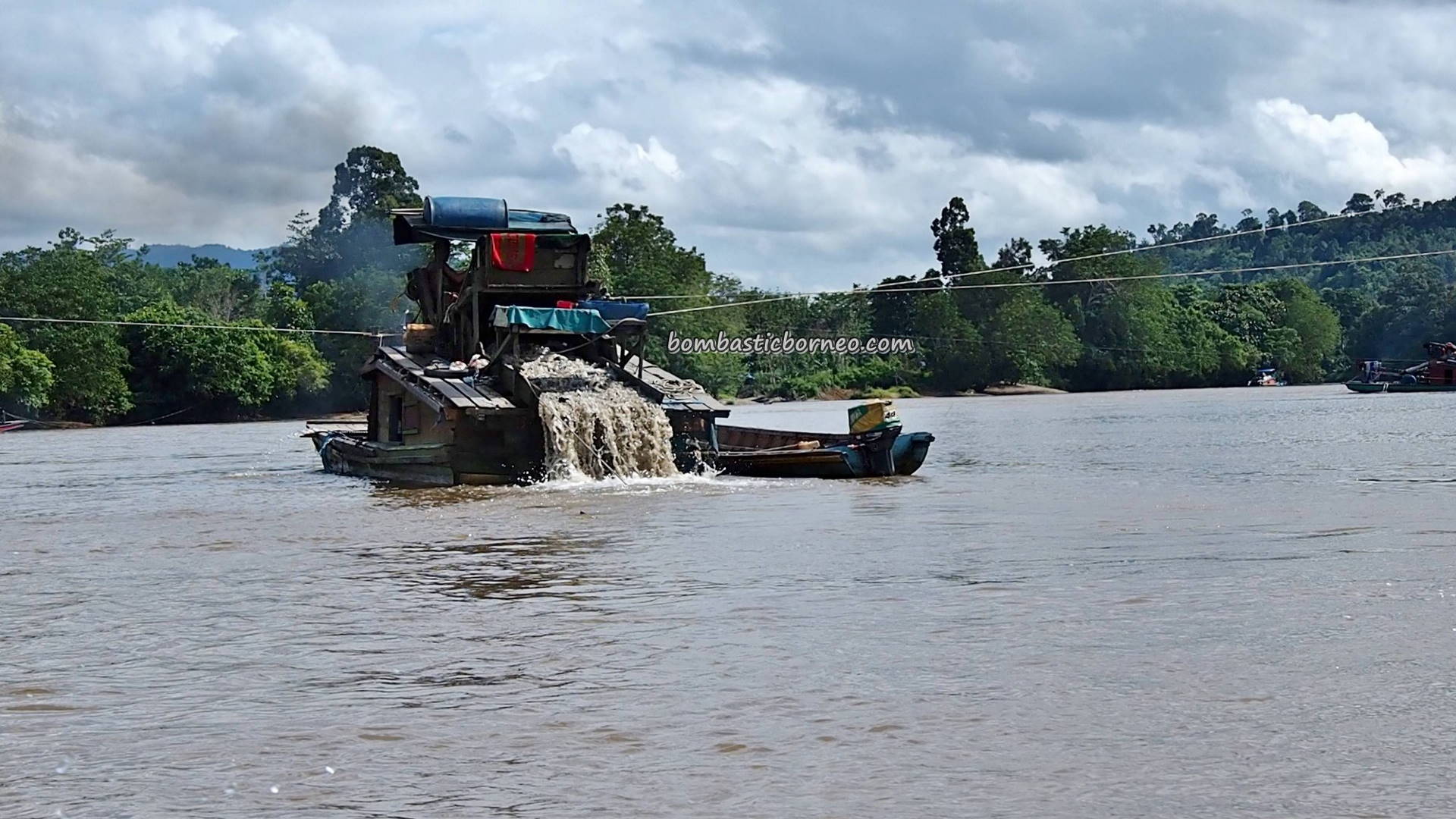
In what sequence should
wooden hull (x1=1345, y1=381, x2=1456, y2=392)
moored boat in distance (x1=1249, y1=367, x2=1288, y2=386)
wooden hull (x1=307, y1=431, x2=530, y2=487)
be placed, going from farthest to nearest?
moored boat in distance (x1=1249, y1=367, x2=1288, y2=386) → wooden hull (x1=1345, y1=381, x2=1456, y2=392) → wooden hull (x1=307, y1=431, x2=530, y2=487)

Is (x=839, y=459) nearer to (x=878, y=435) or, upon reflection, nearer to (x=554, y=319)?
(x=878, y=435)

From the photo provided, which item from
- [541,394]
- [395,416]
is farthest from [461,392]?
[395,416]

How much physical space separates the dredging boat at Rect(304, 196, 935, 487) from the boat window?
4 cm

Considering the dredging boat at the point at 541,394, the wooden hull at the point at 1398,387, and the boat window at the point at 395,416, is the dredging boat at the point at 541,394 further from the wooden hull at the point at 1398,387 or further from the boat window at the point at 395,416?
the wooden hull at the point at 1398,387

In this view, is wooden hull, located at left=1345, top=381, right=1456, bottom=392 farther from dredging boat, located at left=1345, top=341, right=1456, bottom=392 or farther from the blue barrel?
the blue barrel

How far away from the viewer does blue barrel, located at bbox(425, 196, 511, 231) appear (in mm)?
27281

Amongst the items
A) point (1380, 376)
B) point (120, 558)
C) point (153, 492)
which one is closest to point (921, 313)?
point (1380, 376)

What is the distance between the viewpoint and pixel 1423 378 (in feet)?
264

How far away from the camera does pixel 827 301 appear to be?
4259 inches

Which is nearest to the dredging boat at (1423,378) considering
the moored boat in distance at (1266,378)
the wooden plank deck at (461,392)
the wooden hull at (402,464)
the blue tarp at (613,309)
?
the moored boat in distance at (1266,378)

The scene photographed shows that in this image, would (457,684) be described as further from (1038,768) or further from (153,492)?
(153,492)

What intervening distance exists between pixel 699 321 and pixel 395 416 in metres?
68.7

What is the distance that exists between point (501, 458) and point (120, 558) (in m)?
9.26

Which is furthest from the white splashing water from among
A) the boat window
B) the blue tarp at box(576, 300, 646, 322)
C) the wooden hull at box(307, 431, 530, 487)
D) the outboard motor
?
the boat window
